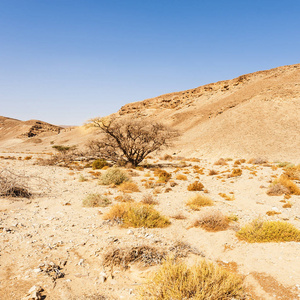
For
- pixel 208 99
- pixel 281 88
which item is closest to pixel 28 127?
pixel 208 99

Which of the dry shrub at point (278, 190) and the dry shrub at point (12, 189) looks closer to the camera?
the dry shrub at point (12, 189)

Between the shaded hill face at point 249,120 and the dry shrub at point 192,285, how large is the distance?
25.4 meters

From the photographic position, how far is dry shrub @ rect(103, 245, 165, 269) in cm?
422

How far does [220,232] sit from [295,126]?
110ft

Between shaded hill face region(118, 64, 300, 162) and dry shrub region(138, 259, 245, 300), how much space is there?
999 inches

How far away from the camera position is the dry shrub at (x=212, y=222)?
6.10 m

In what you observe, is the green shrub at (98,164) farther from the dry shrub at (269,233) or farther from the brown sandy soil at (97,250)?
the dry shrub at (269,233)

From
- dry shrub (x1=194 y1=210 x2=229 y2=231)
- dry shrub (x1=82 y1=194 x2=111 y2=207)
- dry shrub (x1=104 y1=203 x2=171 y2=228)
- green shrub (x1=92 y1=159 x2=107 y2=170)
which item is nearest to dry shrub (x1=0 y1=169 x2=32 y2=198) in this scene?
dry shrub (x1=82 y1=194 x2=111 y2=207)

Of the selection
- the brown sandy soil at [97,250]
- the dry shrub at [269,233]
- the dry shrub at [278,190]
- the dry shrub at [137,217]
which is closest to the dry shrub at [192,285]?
the brown sandy soil at [97,250]

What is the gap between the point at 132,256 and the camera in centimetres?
438

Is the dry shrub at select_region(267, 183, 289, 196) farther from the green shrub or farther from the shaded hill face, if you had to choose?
the shaded hill face

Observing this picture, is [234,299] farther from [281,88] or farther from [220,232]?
[281,88]

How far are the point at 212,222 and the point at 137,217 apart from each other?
7.61 feet

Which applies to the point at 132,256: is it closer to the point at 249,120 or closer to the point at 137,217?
the point at 137,217
